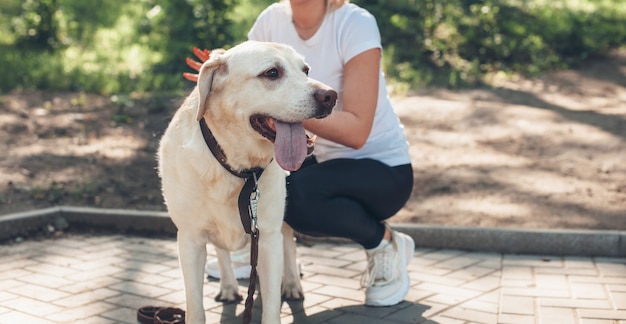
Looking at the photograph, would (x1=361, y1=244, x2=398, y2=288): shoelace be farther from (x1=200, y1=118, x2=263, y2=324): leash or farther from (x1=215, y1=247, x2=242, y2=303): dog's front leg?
(x1=200, y1=118, x2=263, y2=324): leash

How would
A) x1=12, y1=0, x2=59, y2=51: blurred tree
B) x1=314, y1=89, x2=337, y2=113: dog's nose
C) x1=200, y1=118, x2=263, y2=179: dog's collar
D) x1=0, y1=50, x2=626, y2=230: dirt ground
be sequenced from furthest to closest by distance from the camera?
x1=12, y1=0, x2=59, y2=51: blurred tree → x1=0, y1=50, x2=626, y2=230: dirt ground → x1=200, y1=118, x2=263, y2=179: dog's collar → x1=314, y1=89, x2=337, y2=113: dog's nose

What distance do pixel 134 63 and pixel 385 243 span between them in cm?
745

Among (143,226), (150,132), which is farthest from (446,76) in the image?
(143,226)

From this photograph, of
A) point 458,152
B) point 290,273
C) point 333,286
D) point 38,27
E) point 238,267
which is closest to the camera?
point 290,273

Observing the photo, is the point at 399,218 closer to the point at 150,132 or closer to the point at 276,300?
the point at 276,300

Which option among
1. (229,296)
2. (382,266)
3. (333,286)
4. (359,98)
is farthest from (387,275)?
(359,98)

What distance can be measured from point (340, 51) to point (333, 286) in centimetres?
134

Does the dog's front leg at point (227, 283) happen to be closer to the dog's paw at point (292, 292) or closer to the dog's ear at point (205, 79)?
the dog's paw at point (292, 292)

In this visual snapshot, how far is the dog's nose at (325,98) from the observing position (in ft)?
10.5

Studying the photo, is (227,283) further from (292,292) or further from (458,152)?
(458,152)

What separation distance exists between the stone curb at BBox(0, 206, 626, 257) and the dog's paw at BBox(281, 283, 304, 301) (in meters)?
1.31

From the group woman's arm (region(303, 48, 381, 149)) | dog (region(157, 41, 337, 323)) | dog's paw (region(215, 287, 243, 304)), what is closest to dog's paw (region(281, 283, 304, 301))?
dog's paw (region(215, 287, 243, 304))

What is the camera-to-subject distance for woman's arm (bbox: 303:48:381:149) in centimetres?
409

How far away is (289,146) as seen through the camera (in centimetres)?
326
